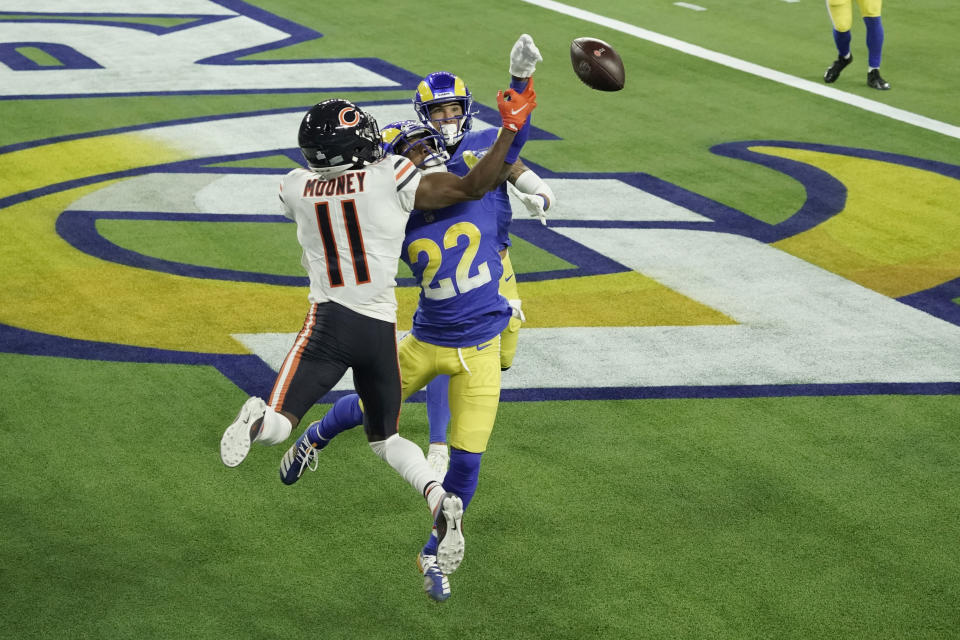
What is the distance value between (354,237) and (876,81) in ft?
33.6

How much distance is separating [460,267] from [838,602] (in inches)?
83.0

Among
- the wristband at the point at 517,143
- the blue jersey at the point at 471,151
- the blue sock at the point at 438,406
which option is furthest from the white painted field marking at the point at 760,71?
the wristband at the point at 517,143

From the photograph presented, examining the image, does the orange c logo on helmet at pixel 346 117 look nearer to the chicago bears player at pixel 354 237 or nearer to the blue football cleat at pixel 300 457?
the chicago bears player at pixel 354 237

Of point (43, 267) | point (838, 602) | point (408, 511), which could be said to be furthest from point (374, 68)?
point (838, 602)

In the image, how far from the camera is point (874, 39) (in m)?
13.3

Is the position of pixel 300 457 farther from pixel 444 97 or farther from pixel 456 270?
pixel 444 97

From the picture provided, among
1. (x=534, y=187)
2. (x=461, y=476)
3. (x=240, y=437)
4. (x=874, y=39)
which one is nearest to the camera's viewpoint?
(x=240, y=437)

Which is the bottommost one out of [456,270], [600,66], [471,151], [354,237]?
[456,270]

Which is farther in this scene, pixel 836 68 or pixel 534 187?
pixel 836 68

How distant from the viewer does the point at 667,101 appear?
1315 centimetres

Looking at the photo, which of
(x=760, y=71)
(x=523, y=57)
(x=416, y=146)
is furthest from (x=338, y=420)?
(x=760, y=71)

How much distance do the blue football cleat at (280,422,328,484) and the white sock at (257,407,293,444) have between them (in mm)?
855

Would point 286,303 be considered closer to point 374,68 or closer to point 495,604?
point 495,604

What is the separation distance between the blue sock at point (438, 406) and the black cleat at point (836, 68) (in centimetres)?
915
